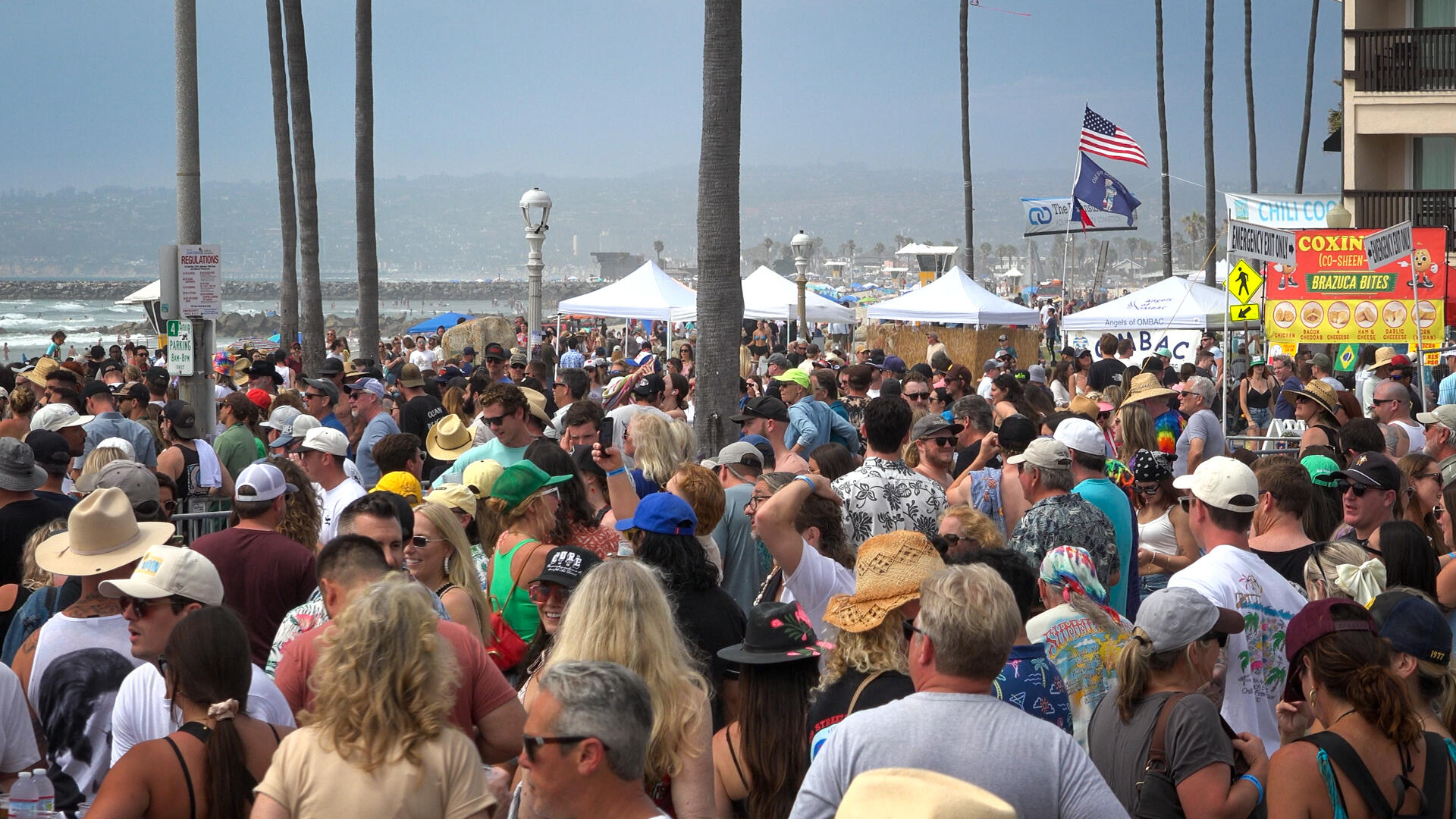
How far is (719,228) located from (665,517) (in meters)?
6.26

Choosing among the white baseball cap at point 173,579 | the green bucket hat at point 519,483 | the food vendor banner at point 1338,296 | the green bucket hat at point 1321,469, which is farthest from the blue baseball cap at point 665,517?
the food vendor banner at point 1338,296

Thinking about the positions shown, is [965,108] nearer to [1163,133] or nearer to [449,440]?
[1163,133]

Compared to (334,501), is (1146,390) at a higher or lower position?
higher

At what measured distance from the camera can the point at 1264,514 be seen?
570 centimetres

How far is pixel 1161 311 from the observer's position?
1043 inches

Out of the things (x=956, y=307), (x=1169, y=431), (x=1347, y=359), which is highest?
(x=956, y=307)

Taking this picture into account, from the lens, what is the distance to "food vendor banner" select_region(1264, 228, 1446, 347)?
15.2m

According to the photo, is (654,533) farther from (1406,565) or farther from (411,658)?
(1406,565)

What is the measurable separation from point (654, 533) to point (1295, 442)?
948 cm

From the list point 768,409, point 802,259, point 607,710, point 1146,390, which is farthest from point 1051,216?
point 607,710

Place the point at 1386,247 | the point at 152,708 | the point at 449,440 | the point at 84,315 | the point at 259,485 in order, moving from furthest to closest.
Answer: the point at 84,315 → the point at 1386,247 → the point at 449,440 → the point at 259,485 → the point at 152,708

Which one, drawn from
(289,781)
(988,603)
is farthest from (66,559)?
(988,603)

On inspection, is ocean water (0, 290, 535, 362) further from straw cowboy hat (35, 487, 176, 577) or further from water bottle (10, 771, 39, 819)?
water bottle (10, 771, 39, 819)

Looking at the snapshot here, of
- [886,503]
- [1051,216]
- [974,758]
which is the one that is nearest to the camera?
[974,758]
